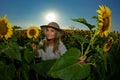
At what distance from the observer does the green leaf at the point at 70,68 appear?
203 centimetres

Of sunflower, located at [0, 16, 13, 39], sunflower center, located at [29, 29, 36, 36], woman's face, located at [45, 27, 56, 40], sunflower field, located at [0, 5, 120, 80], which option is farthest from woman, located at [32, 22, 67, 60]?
sunflower center, located at [29, 29, 36, 36]

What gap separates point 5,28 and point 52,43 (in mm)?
1367

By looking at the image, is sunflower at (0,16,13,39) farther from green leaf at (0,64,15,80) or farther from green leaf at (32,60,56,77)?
green leaf at (32,60,56,77)

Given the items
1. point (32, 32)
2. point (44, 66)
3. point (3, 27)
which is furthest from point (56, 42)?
point (32, 32)

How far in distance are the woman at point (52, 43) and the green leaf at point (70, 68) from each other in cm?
242

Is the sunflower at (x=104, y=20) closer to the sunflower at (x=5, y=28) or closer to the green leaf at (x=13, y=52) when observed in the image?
the green leaf at (x=13, y=52)

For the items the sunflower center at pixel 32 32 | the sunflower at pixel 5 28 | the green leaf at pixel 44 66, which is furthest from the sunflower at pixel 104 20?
the sunflower center at pixel 32 32

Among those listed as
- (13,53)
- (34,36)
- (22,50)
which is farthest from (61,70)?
(34,36)

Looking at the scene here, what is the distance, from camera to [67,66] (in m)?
2.08

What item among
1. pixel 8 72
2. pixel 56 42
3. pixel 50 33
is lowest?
pixel 8 72

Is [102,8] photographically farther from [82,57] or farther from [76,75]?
[76,75]

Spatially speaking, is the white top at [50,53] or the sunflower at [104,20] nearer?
the sunflower at [104,20]

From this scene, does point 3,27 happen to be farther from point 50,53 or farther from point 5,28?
point 50,53

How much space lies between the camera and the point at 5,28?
3.50 metres
